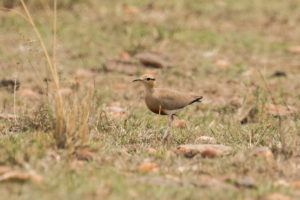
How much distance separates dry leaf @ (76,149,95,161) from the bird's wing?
1120mm

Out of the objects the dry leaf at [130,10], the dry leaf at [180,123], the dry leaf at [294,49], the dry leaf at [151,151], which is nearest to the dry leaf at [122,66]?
the dry leaf at [180,123]

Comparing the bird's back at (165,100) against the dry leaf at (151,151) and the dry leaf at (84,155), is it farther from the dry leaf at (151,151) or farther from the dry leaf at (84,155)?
the dry leaf at (84,155)

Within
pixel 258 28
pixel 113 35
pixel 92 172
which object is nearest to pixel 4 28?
pixel 113 35

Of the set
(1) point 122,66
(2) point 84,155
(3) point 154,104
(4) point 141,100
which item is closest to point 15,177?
(2) point 84,155

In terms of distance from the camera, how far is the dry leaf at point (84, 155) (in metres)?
4.31

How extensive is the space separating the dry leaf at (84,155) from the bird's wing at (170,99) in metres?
1.12

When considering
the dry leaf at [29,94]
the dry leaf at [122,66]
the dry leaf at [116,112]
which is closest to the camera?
the dry leaf at [116,112]

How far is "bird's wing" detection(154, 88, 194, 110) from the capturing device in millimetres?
5215

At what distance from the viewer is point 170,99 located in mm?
5242

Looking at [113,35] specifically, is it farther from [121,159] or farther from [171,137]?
[121,159]

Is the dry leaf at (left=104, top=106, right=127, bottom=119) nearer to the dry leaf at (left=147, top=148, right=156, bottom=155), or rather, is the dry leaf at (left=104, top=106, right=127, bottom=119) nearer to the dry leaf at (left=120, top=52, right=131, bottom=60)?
the dry leaf at (left=147, top=148, right=156, bottom=155)

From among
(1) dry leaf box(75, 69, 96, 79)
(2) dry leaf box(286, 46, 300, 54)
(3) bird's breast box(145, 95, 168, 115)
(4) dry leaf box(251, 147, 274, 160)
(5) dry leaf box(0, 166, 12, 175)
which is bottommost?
(5) dry leaf box(0, 166, 12, 175)

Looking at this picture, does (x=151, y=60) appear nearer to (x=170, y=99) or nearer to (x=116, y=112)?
(x=116, y=112)

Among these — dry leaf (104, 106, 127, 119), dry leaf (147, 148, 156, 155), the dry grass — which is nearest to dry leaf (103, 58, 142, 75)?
the dry grass
